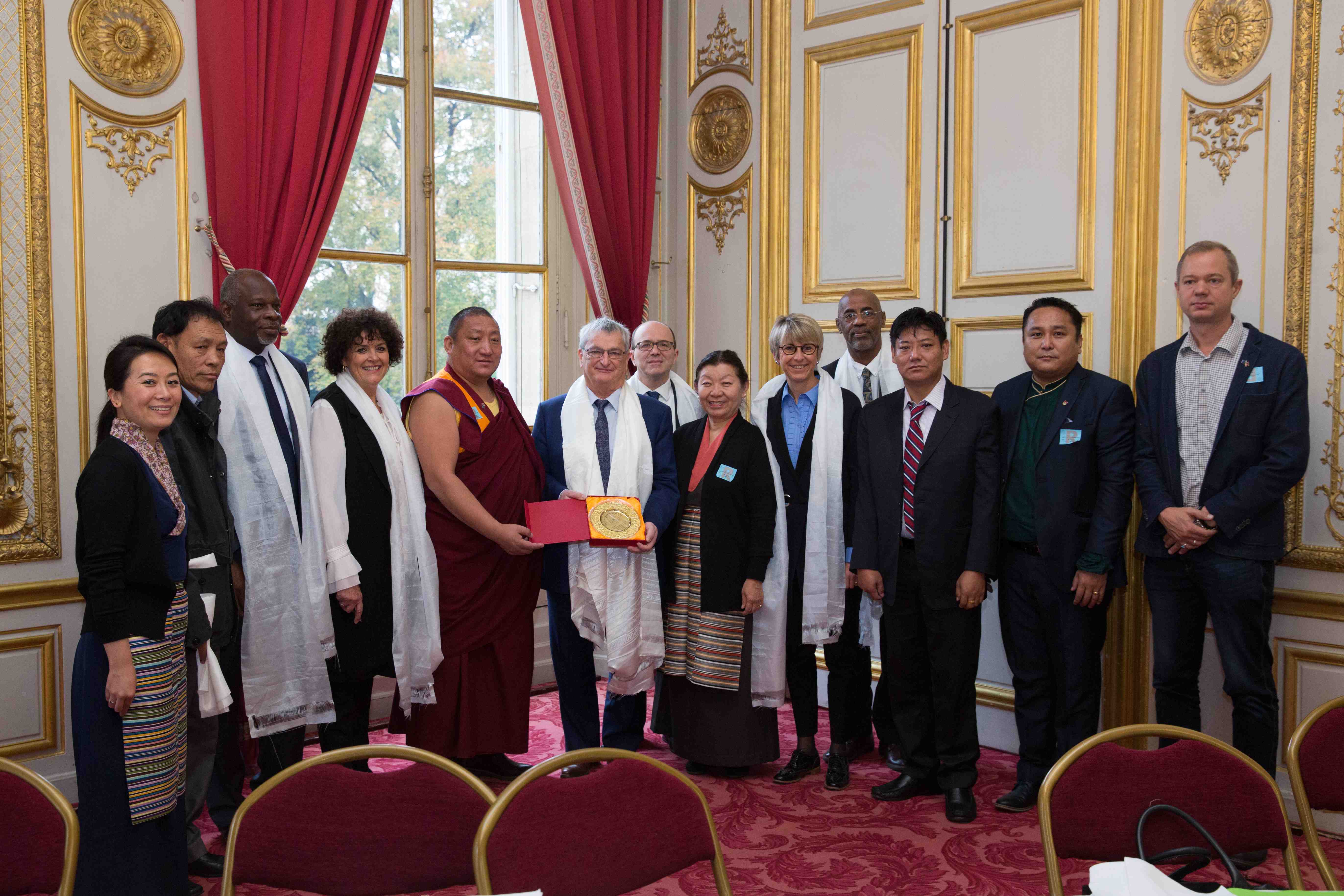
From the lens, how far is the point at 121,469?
87.4 inches

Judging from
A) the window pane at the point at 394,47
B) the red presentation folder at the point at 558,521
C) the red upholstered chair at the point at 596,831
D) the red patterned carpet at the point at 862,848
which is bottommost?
the red patterned carpet at the point at 862,848

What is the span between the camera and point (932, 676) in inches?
132

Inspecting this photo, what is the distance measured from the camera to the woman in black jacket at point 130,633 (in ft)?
7.23

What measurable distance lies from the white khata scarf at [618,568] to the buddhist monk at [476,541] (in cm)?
16

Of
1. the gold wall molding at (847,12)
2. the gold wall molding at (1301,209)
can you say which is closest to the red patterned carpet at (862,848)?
the gold wall molding at (1301,209)

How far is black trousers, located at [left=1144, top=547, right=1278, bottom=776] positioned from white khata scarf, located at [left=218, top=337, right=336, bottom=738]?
2.50 meters

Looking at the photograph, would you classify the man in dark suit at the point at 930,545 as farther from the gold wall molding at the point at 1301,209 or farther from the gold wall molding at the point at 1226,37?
the gold wall molding at the point at 1226,37

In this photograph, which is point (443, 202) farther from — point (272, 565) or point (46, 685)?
point (46, 685)

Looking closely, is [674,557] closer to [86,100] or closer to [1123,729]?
[1123,729]

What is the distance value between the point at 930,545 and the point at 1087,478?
51cm

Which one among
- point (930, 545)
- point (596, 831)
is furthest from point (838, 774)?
point (596, 831)

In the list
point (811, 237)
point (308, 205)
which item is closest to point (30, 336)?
point (308, 205)

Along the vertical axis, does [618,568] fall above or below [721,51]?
below

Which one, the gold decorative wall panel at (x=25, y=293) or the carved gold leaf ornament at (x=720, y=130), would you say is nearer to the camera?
the gold decorative wall panel at (x=25, y=293)
